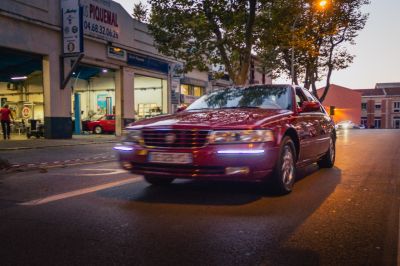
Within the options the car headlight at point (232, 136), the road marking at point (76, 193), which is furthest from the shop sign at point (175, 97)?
the car headlight at point (232, 136)

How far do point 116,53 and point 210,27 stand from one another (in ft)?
20.1

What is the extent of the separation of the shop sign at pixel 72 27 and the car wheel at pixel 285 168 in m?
14.8

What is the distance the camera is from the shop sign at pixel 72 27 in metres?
17.9

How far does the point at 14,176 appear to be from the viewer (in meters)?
6.96

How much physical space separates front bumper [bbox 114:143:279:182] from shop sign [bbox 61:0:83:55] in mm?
14824

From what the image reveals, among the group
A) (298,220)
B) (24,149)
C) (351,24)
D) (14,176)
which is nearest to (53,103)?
(24,149)

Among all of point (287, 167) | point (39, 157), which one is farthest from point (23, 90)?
point (287, 167)

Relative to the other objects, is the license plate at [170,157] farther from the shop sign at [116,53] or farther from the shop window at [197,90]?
the shop window at [197,90]

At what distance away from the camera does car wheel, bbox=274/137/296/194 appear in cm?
485

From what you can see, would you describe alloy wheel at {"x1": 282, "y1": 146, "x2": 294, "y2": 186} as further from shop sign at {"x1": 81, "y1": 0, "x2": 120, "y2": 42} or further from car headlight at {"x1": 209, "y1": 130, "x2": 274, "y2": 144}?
shop sign at {"x1": 81, "y1": 0, "x2": 120, "y2": 42}

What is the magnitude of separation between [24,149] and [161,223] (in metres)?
11.1

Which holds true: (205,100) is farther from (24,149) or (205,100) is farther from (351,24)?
(351,24)

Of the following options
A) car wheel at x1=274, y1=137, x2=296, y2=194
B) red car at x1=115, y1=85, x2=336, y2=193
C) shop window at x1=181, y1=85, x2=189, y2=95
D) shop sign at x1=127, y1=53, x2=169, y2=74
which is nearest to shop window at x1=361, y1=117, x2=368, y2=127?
shop window at x1=181, y1=85, x2=189, y2=95

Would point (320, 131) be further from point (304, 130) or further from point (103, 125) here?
point (103, 125)
